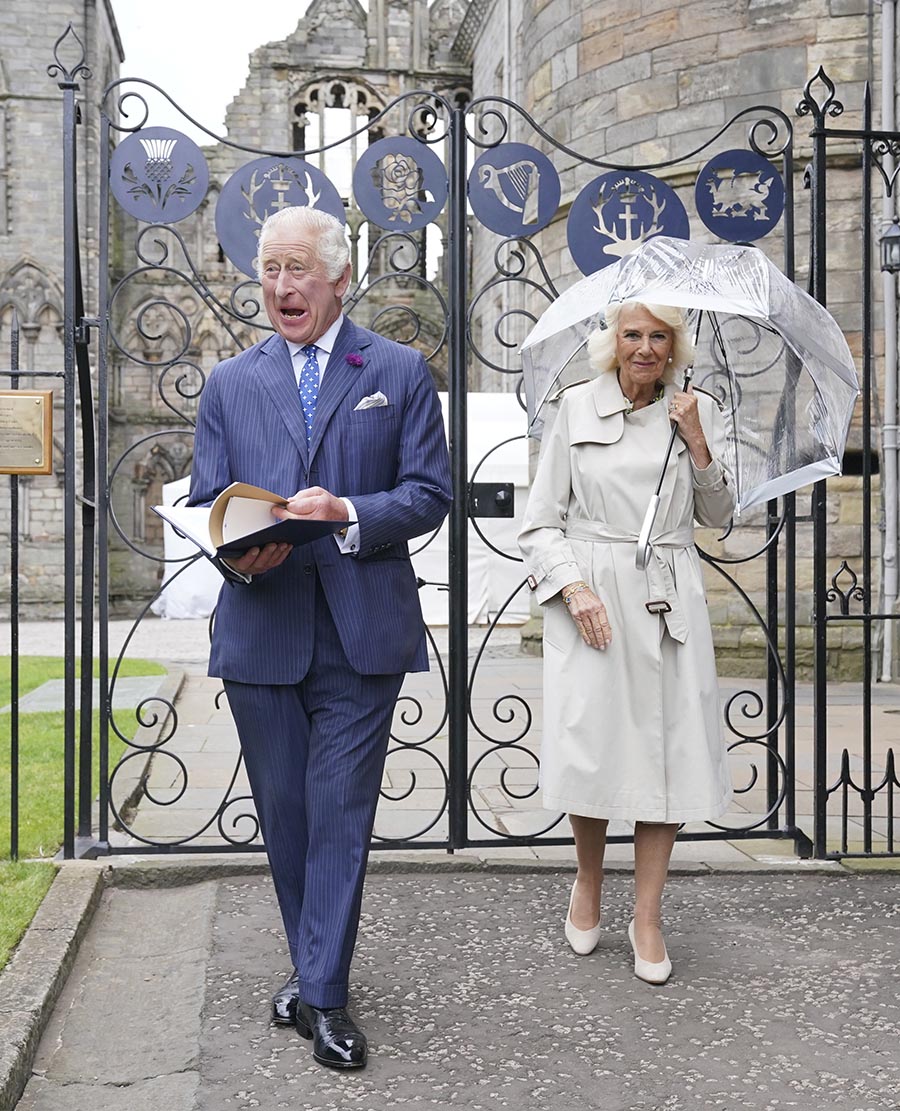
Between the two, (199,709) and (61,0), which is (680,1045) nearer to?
(199,709)

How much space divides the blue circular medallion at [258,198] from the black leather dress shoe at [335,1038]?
274cm

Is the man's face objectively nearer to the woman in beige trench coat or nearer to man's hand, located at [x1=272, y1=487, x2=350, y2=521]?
→ man's hand, located at [x1=272, y1=487, x2=350, y2=521]

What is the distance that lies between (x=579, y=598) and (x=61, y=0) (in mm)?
27449

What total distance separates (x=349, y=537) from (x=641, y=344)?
3.47ft

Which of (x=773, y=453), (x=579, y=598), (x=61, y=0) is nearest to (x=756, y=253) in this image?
(x=773, y=453)

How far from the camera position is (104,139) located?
5.35 m

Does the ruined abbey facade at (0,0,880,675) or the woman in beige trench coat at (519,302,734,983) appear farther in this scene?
the ruined abbey facade at (0,0,880,675)

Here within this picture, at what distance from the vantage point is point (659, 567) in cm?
379

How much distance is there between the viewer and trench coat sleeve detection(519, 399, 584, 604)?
151 inches

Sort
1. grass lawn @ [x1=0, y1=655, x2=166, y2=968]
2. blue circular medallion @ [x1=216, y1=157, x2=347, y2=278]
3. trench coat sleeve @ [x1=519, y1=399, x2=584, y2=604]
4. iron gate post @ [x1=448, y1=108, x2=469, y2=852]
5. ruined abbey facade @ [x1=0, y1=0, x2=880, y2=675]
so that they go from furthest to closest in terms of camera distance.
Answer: ruined abbey facade @ [x1=0, y1=0, x2=880, y2=675] < iron gate post @ [x1=448, y1=108, x2=469, y2=852] < blue circular medallion @ [x1=216, y1=157, x2=347, y2=278] < grass lawn @ [x1=0, y1=655, x2=166, y2=968] < trench coat sleeve @ [x1=519, y1=399, x2=584, y2=604]

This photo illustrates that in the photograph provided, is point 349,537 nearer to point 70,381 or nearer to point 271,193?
point 70,381

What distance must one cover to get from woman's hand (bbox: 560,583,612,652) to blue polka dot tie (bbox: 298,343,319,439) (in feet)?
2.85

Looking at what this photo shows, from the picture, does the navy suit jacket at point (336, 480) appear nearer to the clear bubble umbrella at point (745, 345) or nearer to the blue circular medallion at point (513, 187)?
the clear bubble umbrella at point (745, 345)

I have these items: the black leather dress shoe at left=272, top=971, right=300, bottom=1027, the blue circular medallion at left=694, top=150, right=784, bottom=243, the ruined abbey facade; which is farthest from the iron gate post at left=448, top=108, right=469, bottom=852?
the ruined abbey facade
